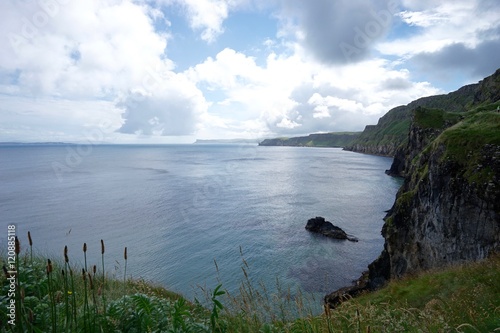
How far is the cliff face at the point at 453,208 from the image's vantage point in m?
20.6

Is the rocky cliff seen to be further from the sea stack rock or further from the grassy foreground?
the sea stack rock

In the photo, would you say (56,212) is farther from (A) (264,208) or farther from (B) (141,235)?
(A) (264,208)

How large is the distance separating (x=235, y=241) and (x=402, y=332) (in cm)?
4166

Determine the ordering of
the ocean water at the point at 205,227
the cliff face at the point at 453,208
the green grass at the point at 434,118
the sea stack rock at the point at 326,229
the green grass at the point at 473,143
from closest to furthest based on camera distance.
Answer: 1. the cliff face at the point at 453,208
2. the green grass at the point at 473,143
3. the ocean water at the point at 205,227
4. the sea stack rock at the point at 326,229
5. the green grass at the point at 434,118

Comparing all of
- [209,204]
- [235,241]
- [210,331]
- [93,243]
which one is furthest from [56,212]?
[210,331]

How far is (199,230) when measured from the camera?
5034 centimetres

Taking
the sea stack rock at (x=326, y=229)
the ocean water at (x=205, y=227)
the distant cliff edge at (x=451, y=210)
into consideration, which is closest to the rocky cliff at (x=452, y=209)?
the distant cliff edge at (x=451, y=210)

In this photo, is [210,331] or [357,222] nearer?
[210,331]

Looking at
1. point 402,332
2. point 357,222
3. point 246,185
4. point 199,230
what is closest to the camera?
point 402,332

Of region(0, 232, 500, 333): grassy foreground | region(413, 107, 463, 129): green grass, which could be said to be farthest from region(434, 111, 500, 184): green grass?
region(413, 107, 463, 129): green grass

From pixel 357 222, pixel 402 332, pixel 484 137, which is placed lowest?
pixel 357 222

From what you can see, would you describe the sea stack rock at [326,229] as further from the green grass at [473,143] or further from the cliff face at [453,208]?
the green grass at [473,143]

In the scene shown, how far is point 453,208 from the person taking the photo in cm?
2327

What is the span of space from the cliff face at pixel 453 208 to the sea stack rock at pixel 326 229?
1752cm
